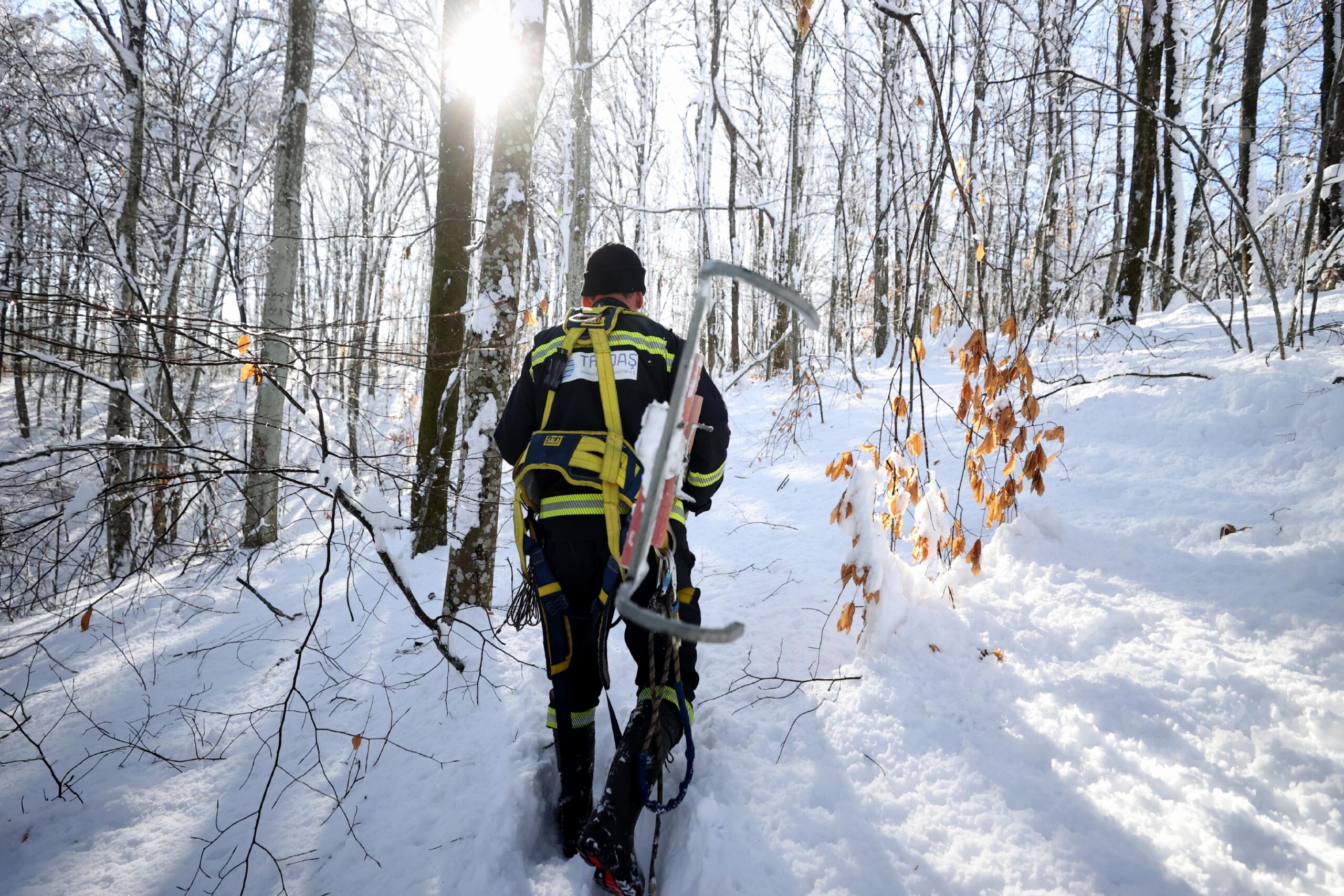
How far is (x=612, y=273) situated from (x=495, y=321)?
1.23 meters

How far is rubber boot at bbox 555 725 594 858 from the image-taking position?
6.64 ft

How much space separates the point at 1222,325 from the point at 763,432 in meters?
4.92

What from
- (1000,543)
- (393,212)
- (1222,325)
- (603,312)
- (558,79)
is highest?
(393,212)

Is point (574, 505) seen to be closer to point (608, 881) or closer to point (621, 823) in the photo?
point (621, 823)

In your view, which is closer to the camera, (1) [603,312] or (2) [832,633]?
(1) [603,312]

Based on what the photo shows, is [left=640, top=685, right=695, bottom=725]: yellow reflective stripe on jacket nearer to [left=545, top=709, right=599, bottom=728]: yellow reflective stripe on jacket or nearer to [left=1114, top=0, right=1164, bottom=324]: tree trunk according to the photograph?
[left=545, top=709, right=599, bottom=728]: yellow reflective stripe on jacket

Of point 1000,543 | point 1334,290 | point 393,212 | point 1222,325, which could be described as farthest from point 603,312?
point 393,212

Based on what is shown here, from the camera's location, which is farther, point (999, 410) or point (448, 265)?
point (448, 265)

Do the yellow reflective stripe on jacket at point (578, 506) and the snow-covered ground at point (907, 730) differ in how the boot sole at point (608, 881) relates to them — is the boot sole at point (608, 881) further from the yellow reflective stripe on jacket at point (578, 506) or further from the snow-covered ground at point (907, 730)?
the yellow reflective stripe on jacket at point (578, 506)

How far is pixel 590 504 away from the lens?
2.01 meters

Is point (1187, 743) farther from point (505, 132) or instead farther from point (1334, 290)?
point (1334, 290)

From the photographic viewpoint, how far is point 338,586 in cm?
417

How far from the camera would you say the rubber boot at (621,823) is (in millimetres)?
1720

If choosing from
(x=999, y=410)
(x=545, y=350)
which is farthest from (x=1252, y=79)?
(x=545, y=350)
